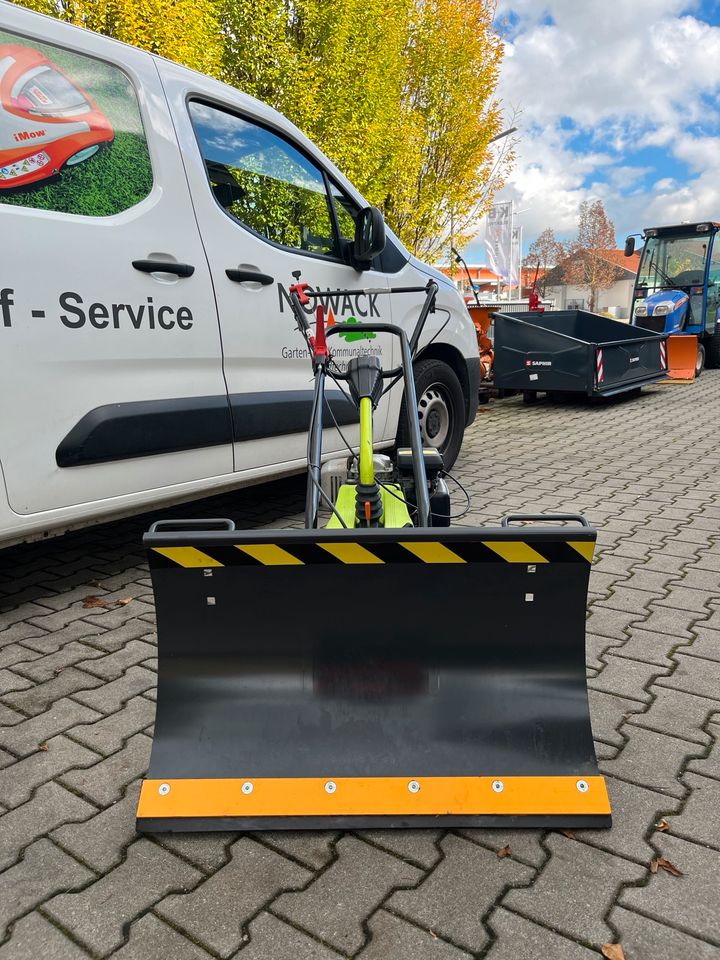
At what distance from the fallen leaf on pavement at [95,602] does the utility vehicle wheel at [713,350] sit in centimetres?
1417

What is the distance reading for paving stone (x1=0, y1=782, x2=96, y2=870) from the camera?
196cm

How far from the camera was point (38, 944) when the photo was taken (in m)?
1.66

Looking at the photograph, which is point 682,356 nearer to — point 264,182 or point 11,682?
point 264,182

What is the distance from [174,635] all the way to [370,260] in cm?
302

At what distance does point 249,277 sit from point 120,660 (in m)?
2.00

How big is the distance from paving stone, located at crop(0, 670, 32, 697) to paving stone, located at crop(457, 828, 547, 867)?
173 cm

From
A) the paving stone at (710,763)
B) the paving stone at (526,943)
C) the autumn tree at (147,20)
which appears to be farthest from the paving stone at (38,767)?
the autumn tree at (147,20)

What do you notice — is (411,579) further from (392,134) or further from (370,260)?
(392,134)

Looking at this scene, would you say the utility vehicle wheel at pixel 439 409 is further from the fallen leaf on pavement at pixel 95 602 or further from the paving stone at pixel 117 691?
the paving stone at pixel 117 691

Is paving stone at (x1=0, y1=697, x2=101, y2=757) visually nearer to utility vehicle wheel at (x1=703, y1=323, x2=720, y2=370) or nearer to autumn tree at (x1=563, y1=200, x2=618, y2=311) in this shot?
utility vehicle wheel at (x1=703, y1=323, x2=720, y2=370)

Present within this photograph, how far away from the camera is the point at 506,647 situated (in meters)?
2.13

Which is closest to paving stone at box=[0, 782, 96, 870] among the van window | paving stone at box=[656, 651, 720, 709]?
paving stone at box=[656, 651, 720, 709]

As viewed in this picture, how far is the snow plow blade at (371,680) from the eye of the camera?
1.97 m

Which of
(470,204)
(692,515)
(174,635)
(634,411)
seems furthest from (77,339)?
(470,204)
